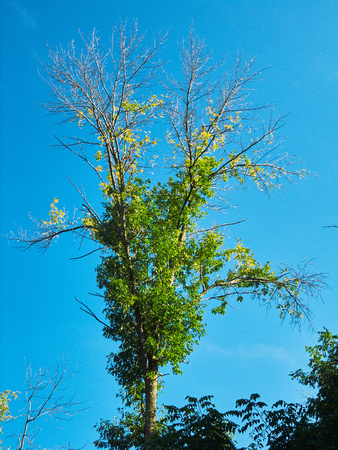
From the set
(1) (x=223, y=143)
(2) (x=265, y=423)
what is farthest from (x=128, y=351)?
(1) (x=223, y=143)

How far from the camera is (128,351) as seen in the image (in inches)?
477

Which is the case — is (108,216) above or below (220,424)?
above

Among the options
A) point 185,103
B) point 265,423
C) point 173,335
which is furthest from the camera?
point 185,103

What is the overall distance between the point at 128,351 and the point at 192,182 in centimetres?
579

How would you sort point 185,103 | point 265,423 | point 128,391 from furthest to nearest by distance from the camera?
point 185,103
point 128,391
point 265,423

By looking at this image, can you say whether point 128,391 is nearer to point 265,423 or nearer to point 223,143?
point 265,423

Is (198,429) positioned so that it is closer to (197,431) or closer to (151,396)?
(197,431)

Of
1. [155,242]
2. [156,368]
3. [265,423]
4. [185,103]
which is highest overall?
[185,103]

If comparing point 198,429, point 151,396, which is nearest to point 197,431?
point 198,429

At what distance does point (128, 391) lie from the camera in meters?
12.6

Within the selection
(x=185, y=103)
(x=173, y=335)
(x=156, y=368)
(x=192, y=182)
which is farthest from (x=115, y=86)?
(x=156, y=368)

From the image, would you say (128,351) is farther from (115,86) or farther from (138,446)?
(115,86)

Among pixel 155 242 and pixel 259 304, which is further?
pixel 259 304

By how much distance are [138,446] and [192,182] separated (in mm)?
8173
